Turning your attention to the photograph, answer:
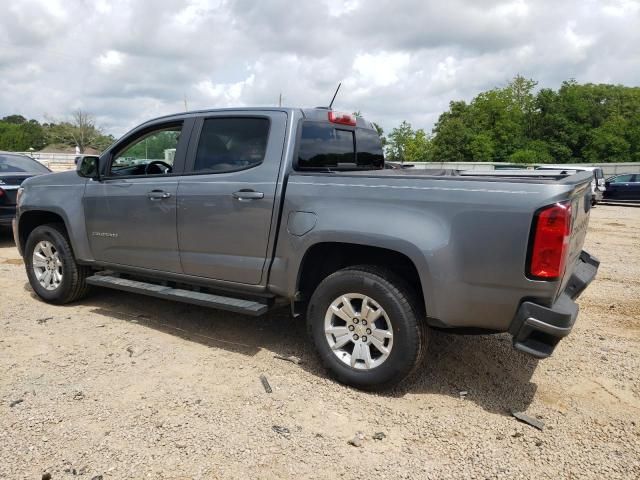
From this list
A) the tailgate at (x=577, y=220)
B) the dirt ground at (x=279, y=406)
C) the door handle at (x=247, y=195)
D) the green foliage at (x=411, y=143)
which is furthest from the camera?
the green foliage at (x=411, y=143)

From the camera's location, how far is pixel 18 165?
8938mm

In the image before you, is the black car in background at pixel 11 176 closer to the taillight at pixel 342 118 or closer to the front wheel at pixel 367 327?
the taillight at pixel 342 118

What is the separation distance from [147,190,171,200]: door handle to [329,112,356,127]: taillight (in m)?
1.50

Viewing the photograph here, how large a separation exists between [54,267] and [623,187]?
21.4 metres

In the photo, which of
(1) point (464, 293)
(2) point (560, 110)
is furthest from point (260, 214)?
(2) point (560, 110)

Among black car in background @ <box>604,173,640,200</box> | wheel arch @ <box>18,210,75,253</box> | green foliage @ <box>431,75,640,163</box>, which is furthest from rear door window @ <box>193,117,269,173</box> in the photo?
green foliage @ <box>431,75,640,163</box>

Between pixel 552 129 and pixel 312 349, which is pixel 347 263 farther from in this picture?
pixel 552 129

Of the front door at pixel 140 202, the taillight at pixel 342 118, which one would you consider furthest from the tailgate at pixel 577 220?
the front door at pixel 140 202

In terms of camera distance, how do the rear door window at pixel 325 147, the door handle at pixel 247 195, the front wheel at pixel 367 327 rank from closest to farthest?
the front wheel at pixel 367 327, the door handle at pixel 247 195, the rear door window at pixel 325 147

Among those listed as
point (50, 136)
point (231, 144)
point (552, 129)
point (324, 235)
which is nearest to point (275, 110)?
point (231, 144)

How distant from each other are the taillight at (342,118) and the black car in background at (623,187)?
1970 cm

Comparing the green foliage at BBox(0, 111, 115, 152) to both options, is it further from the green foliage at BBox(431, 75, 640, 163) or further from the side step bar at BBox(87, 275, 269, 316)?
the side step bar at BBox(87, 275, 269, 316)

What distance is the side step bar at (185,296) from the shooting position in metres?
3.79

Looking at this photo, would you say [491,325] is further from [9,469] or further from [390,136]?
[390,136]
